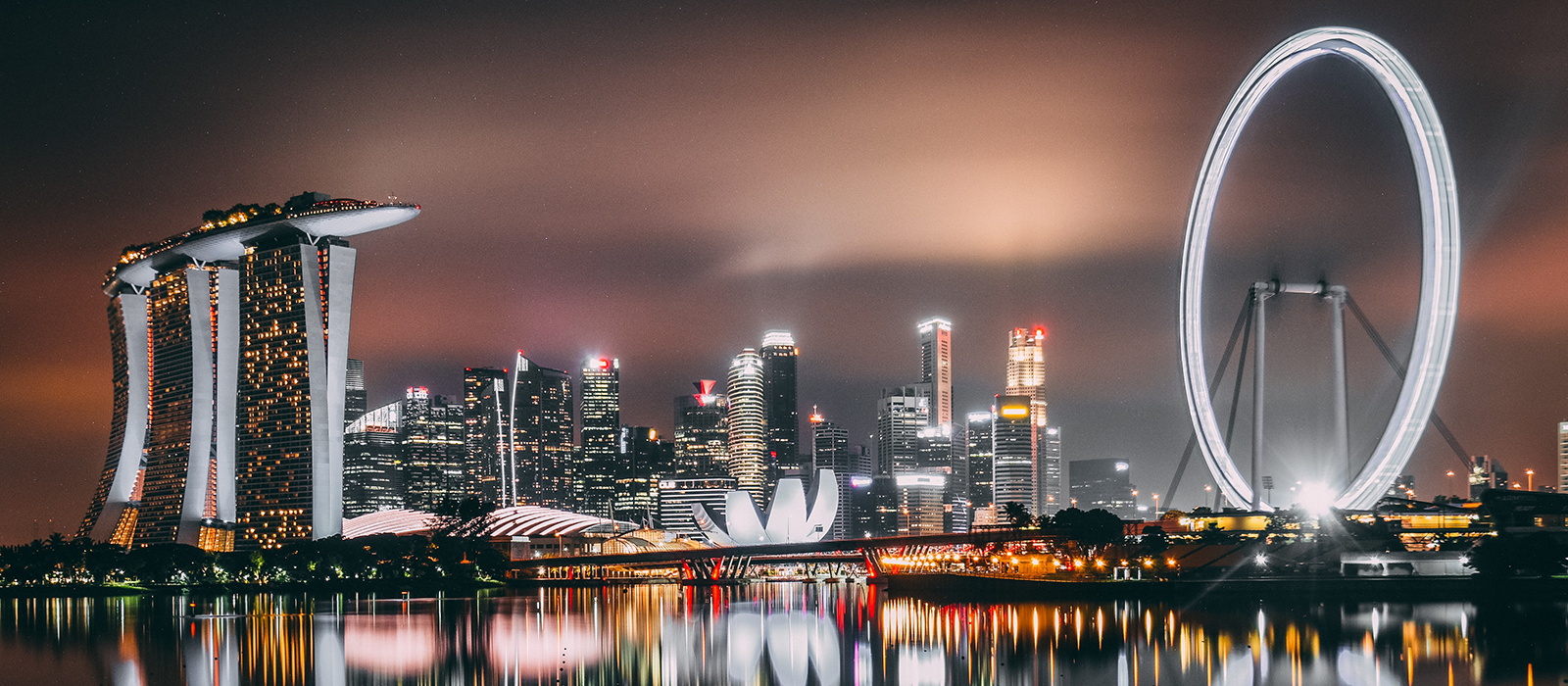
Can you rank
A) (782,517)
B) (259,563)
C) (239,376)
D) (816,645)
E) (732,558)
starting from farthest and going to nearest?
(782,517) < (239,376) < (732,558) < (259,563) < (816,645)

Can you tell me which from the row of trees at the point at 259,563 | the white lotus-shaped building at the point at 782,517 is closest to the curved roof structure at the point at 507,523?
the white lotus-shaped building at the point at 782,517

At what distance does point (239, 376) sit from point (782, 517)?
62.6m

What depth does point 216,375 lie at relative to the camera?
150125mm

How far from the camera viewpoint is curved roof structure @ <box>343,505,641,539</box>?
6398 inches

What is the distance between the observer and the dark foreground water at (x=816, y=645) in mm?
47969

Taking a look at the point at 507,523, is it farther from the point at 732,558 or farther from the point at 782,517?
the point at 732,558

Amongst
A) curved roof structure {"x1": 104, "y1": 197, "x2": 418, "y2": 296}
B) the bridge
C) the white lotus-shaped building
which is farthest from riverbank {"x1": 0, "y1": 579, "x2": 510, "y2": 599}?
the white lotus-shaped building

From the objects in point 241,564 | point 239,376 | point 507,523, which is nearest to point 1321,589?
point 241,564

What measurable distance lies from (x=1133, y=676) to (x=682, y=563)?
105851 mm

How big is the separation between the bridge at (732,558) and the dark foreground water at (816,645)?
141 feet

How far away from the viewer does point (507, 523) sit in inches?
6496

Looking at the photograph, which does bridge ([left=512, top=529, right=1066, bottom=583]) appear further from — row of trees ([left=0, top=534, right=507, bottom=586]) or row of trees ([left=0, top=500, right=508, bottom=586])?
row of trees ([left=0, top=534, right=507, bottom=586])

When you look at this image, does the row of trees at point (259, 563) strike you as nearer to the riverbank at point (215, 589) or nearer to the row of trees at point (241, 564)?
the row of trees at point (241, 564)

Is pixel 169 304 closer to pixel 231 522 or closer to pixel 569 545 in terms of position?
pixel 231 522
